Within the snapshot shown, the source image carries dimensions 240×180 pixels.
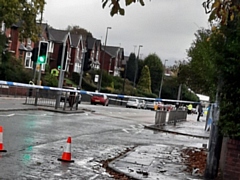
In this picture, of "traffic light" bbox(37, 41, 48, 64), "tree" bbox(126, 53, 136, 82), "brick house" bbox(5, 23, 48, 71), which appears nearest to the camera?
"traffic light" bbox(37, 41, 48, 64)

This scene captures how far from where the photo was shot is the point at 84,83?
7644cm

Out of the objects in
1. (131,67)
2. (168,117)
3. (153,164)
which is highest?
(131,67)

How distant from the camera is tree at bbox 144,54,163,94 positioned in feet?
342

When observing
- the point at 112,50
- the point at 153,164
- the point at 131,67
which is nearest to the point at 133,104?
the point at 131,67

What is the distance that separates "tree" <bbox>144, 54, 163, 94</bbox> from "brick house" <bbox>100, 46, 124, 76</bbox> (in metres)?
7.60

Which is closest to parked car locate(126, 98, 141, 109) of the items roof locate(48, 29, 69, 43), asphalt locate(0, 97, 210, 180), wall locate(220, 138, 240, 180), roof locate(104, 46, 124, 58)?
roof locate(48, 29, 69, 43)

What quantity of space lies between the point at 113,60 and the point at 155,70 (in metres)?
11.7

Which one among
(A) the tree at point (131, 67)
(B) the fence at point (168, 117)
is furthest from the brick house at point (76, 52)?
(B) the fence at point (168, 117)

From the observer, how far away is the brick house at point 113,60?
110 meters

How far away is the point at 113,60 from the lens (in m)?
113

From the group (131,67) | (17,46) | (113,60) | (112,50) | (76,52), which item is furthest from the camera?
(112,50)

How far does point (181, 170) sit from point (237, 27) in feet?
11.5

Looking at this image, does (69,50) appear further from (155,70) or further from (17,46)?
(17,46)

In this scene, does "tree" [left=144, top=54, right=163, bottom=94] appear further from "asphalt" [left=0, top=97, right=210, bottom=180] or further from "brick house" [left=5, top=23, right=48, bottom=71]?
"asphalt" [left=0, top=97, right=210, bottom=180]
